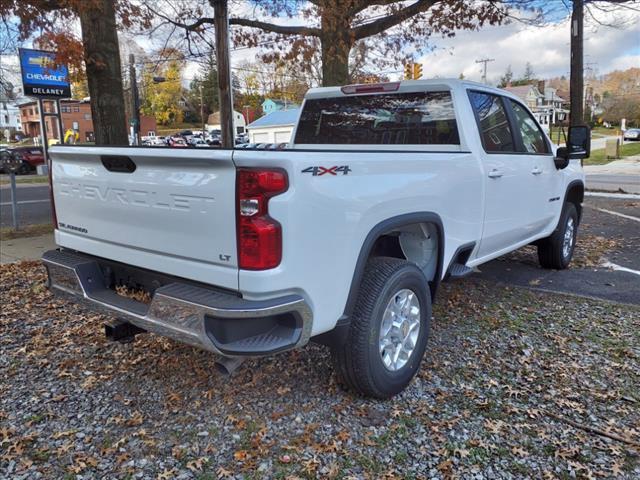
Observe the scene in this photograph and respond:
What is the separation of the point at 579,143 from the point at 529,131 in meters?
0.61

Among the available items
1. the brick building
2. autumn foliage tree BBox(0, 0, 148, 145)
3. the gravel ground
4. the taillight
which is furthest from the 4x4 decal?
the brick building

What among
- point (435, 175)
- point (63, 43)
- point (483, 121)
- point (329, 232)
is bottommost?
point (329, 232)

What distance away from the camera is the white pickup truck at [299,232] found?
2.43 m

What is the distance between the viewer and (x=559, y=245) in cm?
614

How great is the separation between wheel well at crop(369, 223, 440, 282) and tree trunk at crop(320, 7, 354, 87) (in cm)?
590

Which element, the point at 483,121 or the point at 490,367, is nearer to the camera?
the point at 490,367

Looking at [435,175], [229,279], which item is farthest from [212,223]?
[435,175]

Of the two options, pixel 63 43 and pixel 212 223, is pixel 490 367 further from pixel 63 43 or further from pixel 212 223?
pixel 63 43

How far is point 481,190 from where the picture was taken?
13.4 ft

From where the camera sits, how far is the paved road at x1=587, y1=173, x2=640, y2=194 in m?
16.7

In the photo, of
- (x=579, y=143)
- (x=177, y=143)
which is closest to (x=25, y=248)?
(x=177, y=143)

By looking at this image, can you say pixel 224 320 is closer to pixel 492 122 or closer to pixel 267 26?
pixel 492 122

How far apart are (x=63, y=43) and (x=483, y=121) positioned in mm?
5704

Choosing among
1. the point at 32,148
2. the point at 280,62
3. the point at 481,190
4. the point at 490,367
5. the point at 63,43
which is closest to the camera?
the point at 490,367
